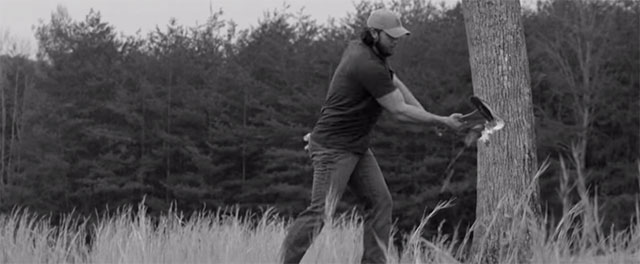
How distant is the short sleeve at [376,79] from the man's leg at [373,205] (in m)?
0.47

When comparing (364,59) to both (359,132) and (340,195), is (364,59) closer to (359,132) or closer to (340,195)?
A: (359,132)

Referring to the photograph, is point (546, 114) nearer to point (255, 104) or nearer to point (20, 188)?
point (255, 104)

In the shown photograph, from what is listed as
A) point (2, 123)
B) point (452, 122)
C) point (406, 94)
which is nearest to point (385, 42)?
point (406, 94)

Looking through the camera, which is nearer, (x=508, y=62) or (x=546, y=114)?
(x=508, y=62)

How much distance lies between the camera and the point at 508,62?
6.91 m

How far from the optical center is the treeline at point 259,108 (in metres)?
32.6

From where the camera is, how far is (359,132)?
5328 millimetres

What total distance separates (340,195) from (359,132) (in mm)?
349

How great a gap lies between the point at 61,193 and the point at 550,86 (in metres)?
17.7

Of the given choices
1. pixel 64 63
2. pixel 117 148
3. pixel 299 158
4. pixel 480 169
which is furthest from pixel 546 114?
pixel 480 169

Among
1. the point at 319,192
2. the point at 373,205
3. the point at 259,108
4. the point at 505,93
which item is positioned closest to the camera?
the point at 319,192

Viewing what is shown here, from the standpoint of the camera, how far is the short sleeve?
509 centimetres

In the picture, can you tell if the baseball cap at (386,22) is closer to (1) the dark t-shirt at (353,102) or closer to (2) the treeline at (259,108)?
(1) the dark t-shirt at (353,102)

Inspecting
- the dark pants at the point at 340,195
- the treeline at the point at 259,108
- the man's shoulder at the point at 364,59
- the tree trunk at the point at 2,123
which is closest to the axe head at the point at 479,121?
the man's shoulder at the point at 364,59
